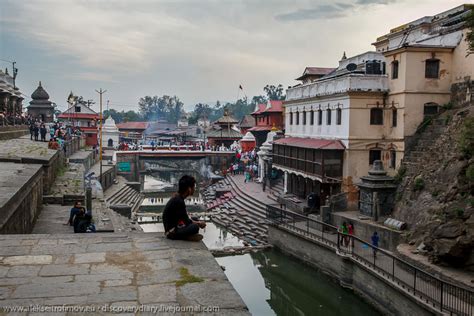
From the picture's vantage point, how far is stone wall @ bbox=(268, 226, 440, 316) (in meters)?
16.4

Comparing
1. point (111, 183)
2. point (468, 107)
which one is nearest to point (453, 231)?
point (468, 107)

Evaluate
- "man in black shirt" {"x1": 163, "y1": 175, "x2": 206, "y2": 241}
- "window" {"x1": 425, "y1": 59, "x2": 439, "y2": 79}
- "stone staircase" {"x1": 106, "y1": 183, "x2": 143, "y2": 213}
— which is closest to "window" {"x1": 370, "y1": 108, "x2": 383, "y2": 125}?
"window" {"x1": 425, "y1": 59, "x2": 439, "y2": 79}

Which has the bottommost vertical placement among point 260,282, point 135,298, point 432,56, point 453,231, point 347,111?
point 260,282

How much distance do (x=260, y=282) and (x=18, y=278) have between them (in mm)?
19190

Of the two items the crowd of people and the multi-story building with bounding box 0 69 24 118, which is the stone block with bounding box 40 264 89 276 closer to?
the crowd of people

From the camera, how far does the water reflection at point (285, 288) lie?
66.6 feet

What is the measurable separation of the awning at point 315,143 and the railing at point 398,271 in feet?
16.9

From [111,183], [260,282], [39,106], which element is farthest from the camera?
[39,106]

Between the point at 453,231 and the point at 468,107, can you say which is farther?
the point at 468,107

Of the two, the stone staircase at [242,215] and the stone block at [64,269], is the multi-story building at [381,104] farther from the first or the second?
the stone block at [64,269]

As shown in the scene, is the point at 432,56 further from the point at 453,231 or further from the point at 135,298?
the point at 135,298

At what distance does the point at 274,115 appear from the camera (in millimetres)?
57375

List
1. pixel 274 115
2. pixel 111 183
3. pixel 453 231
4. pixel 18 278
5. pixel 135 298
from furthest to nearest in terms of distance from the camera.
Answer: pixel 274 115
pixel 111 183
pixel 453 231
pixel 18 278
pixel 135 298

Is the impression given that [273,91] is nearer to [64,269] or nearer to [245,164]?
[245,164]
